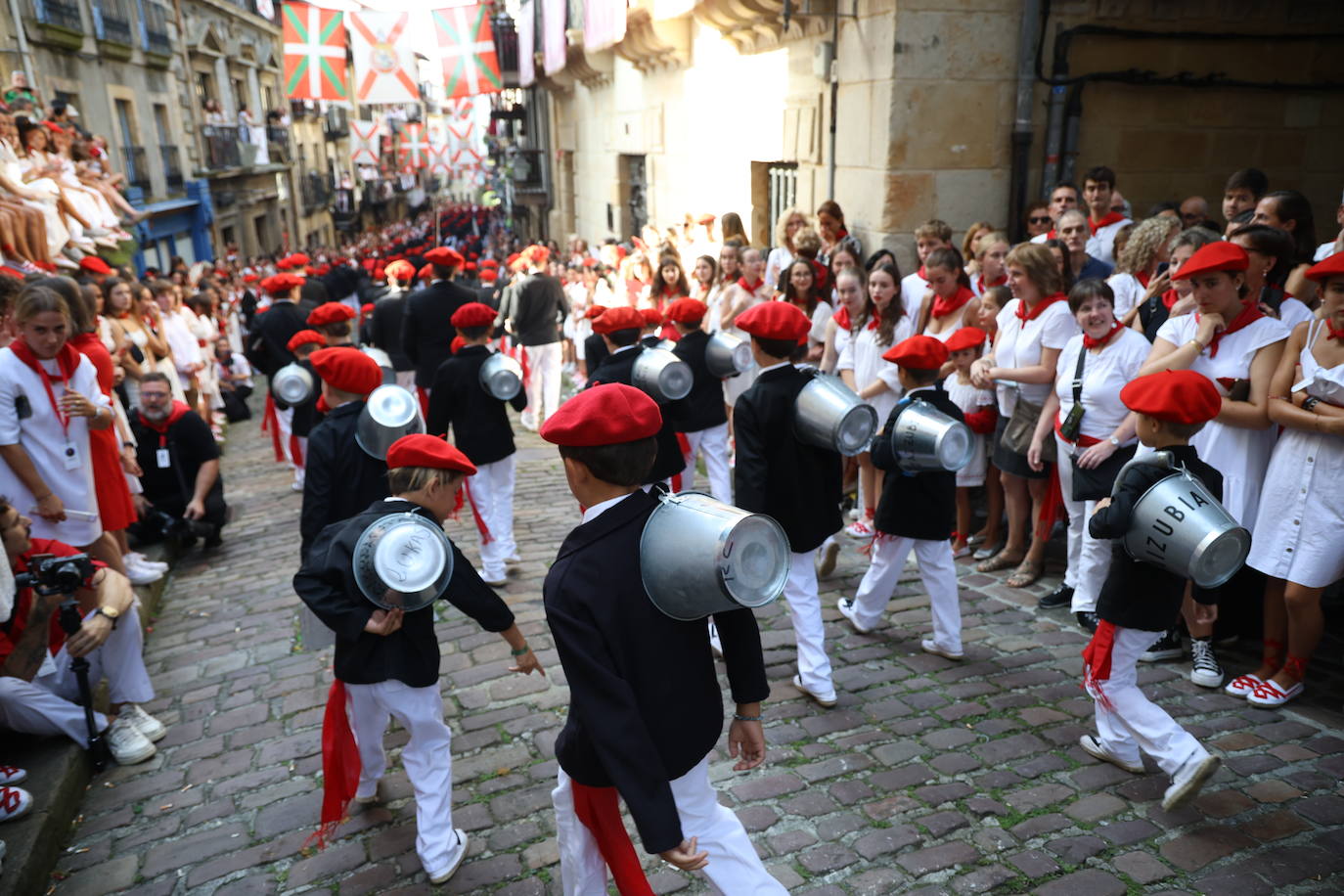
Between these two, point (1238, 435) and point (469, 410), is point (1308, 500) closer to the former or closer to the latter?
point (1238, 435)

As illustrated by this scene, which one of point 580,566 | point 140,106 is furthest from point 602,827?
point 140,106

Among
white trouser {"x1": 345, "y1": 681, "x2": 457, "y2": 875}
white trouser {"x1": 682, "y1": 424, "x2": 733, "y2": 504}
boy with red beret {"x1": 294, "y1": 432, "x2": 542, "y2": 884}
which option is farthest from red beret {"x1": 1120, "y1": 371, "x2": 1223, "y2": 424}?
white trouser {"x1": 682, "y1": 424, "x2": 733, "y2": 504}

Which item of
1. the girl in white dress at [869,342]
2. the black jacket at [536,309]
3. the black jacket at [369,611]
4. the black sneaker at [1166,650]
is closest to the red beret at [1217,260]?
the black sneaker at [1166,650]

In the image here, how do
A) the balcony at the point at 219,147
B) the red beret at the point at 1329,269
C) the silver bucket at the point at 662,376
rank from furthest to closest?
the balcony at the point at 219,147 < the silver bucket at the point at 662,376 < the red beret at the point at 1329,269

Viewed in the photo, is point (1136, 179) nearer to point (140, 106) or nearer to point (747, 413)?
point (747, 413)

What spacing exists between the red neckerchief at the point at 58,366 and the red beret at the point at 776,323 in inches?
139

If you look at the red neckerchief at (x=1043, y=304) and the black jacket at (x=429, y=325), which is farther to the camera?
the black jacket at (x=429, y=325)

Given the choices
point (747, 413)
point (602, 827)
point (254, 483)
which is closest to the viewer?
point (602, 827)

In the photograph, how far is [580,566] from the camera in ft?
7.32

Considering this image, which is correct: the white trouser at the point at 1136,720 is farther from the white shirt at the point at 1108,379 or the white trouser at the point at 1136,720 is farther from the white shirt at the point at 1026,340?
the white shirt at the point at 1026,340

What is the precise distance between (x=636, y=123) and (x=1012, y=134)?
396 inches

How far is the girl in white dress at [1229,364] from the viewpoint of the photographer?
4055mm

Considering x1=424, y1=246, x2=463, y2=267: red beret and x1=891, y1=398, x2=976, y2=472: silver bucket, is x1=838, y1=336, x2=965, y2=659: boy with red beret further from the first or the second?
x1=424, y1=246, x2=463, y2=267: red beret

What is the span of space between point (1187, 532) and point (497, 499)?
4.24 metres
